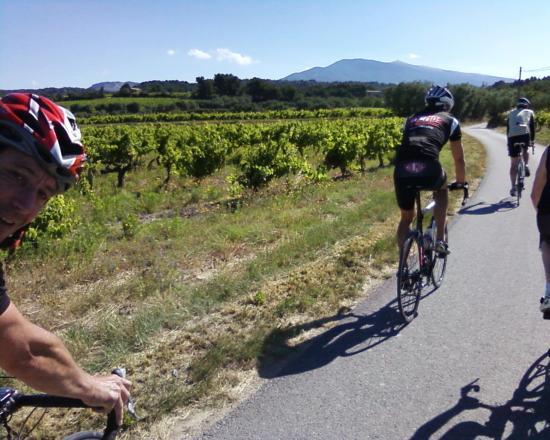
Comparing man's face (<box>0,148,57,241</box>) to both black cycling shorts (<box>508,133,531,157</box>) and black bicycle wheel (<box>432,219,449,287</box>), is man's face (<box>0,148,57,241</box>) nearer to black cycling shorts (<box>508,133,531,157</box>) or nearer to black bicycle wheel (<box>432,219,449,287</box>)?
black bicycle wheel (<box>432,219,449,287</box>)

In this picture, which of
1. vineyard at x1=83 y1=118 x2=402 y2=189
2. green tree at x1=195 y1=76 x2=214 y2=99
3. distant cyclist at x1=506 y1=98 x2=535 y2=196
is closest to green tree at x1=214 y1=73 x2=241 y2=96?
green tree at x1=195 y1=76 x2=214 y2=99

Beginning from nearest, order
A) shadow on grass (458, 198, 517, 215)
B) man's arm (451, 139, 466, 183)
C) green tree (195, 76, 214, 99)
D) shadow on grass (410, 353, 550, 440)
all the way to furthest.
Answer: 1. shadow on grass (410, 353, 550, 440)
2. man's arm (451, 139, 466, 183)
3. shadow on grass (458, 198, 517, 215)
4. green tree (195, 76, 214, 99)

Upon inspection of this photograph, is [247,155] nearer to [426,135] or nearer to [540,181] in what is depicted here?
[426,135]

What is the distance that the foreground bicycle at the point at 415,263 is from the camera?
4566 millimetres

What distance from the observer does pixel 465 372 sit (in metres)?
3.71

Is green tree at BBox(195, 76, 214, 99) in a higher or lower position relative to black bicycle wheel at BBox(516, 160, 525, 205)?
higher

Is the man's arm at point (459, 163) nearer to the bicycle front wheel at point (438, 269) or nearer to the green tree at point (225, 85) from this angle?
the bicycle front wheel at point (438, 269)

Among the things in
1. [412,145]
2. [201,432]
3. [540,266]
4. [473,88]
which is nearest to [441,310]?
[412,145]

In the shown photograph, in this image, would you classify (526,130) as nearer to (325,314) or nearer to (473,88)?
(325,314)

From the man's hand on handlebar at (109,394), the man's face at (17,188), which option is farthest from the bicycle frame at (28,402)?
the man's face at (17,188)

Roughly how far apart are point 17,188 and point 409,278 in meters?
3.91

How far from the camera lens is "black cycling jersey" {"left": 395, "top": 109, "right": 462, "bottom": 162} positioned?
4.59m

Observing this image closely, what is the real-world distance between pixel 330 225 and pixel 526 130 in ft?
18.2

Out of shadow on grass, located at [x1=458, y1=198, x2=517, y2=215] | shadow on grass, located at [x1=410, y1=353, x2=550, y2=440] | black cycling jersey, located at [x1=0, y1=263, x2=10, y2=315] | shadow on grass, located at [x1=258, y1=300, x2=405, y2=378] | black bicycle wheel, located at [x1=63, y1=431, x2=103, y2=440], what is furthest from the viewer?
shadow on grass, located at [x1=458, y1=198, x2=517, y2=215]
